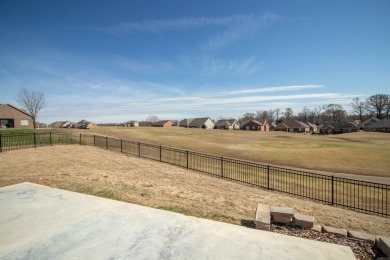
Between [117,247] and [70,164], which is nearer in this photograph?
[117,247]

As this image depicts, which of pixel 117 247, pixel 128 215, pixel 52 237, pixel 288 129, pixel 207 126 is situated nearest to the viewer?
pixel 117 247

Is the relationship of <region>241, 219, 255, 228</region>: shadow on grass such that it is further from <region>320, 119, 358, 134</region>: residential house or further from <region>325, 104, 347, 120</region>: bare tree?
<region>325, 104, 347, 120</region>: bare tree

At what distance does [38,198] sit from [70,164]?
6.04 meters

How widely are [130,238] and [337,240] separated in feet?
13.4

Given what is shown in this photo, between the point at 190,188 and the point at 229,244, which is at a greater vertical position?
the point at 229,244

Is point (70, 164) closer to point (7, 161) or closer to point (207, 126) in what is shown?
point (7, 161)

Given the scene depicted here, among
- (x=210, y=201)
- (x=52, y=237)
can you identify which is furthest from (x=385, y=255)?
(x=52, y=237)

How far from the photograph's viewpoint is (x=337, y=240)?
4492 mm

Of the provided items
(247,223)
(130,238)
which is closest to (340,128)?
(247,223)

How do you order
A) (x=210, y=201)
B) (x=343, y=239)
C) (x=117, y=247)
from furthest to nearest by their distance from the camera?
(x=210, y=201) < (x=343, y=239) < (x=117, y=247)

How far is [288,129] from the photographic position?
106562mm

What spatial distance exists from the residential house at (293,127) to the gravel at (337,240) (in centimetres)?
10910

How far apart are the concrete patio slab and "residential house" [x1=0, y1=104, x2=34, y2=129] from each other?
203 ft

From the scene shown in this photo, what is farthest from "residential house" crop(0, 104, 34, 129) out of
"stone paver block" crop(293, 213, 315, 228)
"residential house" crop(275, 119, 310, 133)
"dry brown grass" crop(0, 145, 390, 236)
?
"residential house" crop(275, 119, 310, 133)
